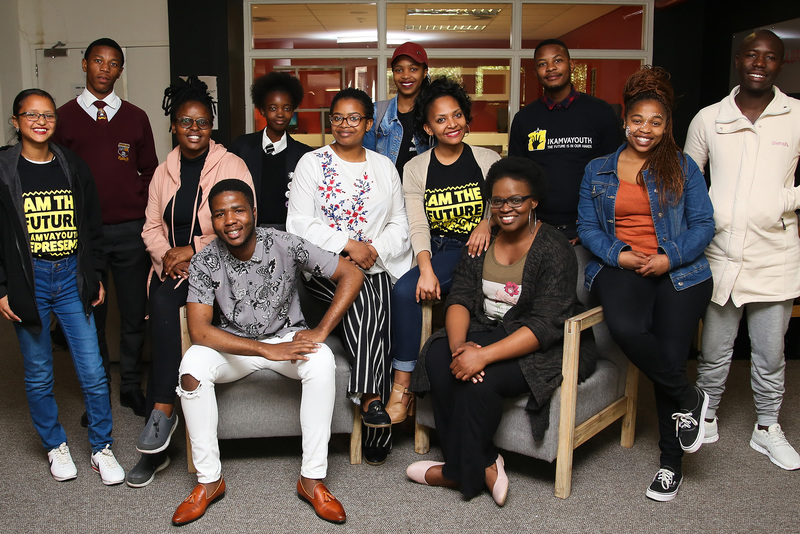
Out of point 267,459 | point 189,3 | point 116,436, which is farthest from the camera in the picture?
point 189,3

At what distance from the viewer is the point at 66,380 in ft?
14.7

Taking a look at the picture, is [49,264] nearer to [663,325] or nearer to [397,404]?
[397,404]

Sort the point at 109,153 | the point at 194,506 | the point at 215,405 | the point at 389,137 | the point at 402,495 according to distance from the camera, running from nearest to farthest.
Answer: the point at 194,506 < the point at 215,405 < the point at 402,495 < the point at 109,153 < the point at 389,137

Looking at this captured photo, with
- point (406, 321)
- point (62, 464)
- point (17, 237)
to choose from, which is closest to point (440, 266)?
point (406, 321)

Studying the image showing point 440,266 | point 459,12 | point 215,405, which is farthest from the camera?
point 459,12

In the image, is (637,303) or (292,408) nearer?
(637,303)

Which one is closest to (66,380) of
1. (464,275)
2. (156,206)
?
(156,206)

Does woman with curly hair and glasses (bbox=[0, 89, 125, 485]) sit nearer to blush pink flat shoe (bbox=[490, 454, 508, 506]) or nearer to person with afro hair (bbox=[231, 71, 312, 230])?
person with afro hair (bbox=[231, 71, 312, 230])

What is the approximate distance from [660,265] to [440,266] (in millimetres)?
999

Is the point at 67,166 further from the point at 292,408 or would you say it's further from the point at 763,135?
the point at 763,135

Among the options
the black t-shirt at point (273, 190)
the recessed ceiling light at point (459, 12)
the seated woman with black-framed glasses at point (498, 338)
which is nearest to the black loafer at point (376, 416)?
the seated woman with black-framed glasses at point (498, 338)

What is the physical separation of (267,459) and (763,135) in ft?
8.99

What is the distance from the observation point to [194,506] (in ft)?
8.90

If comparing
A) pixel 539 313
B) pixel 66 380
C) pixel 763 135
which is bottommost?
pixel 66 380
